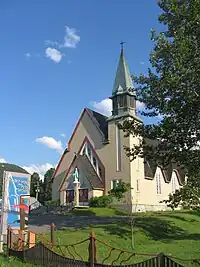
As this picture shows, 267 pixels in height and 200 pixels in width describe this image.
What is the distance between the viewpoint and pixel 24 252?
1209cm

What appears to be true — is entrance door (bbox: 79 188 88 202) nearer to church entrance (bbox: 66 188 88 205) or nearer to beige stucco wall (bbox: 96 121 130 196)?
church entrance (bbox: 66 188 88 205)

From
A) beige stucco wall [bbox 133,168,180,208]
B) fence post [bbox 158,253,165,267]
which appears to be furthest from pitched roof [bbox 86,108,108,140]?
fence post [bbox 158,253,165,267]

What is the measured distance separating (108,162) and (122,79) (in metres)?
11.2

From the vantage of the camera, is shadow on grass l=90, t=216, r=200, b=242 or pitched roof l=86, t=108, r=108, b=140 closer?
shadow on grass l=90, t=216, r=200, b=242

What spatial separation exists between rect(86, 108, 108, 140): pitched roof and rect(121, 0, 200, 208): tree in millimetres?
25605

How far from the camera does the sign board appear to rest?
13.8 metres

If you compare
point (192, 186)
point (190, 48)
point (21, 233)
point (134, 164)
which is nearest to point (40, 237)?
point (21, 233)

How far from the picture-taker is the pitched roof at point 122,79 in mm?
46856

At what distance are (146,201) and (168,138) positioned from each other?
27.4 m

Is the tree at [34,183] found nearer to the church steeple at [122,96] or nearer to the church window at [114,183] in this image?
the church window at [114,183]

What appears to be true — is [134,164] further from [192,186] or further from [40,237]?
[40,237]

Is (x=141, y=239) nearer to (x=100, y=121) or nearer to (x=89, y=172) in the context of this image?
(x=89, y=172)

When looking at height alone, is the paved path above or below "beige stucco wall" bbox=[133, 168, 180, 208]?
below

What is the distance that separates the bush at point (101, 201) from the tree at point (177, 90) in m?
21.5
